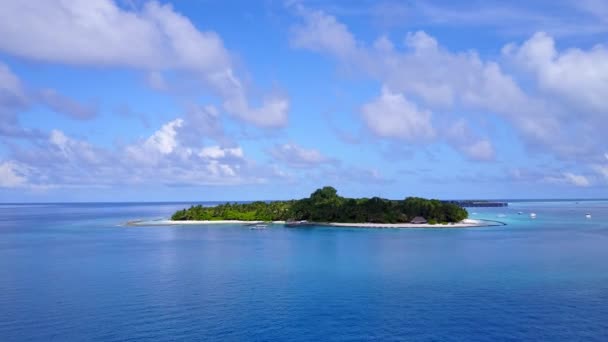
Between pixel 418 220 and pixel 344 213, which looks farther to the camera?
pixel 344 213

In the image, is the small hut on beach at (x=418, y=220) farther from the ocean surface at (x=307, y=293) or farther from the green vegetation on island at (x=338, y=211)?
the ocean surface at (x=307, y=293)

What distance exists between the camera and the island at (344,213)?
147875 millimetres

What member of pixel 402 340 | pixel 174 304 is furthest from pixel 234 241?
pixel 402 340

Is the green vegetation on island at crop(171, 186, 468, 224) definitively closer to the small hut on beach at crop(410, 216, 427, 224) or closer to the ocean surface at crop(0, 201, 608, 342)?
the small hut on beach at crop(410, 216, 427, 224)

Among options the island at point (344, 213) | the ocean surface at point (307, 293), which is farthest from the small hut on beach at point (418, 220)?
the ocean surface at point (307, 293)

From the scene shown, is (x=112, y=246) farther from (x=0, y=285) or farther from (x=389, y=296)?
(x=389, y=296)

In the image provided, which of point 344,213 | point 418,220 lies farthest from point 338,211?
point 418,220

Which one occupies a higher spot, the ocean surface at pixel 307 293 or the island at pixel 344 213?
the island at pixel 344 213

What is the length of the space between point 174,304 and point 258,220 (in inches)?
4891

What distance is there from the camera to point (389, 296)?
49.0m

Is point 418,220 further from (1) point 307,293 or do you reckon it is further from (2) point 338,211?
(1) point 307,293

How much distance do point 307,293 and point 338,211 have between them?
354 ft

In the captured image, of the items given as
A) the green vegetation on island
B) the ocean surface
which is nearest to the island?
the green vegetation on island

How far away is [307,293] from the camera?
5075cm
